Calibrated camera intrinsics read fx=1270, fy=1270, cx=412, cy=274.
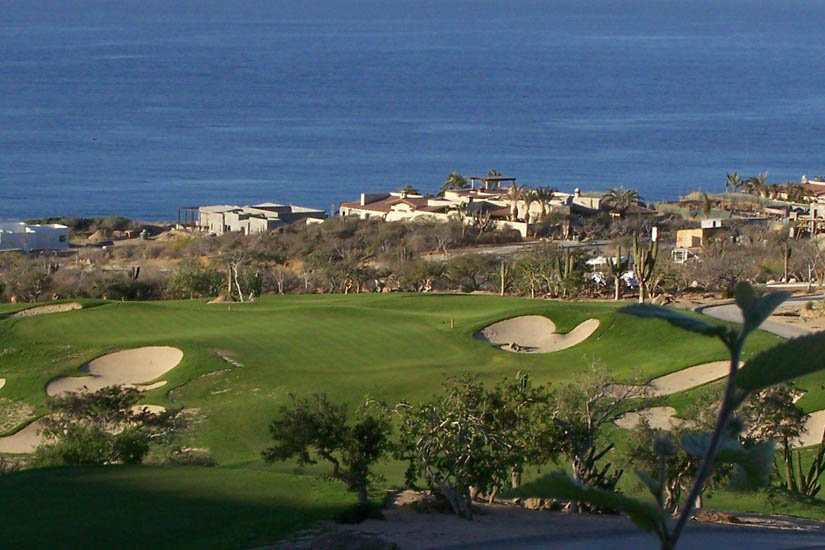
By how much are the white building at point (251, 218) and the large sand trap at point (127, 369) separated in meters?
43.2

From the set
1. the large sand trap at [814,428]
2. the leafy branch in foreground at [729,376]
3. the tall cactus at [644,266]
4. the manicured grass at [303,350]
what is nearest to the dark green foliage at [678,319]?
the leafy branch in foreground at [729,376]

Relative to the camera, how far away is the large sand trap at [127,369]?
32.3 metres

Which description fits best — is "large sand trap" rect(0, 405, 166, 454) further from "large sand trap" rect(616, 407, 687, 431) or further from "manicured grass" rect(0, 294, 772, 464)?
"large sand trap" rect(616, 407, 687, 431)

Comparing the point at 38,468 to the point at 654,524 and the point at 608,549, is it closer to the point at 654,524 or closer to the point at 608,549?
the point at 608,549

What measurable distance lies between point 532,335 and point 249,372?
880 cm

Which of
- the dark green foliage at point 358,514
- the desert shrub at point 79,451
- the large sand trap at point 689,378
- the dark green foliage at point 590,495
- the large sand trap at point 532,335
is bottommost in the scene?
the desert shrub at point 79,451

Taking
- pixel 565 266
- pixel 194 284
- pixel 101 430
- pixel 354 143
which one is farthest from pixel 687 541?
pixel 354 143

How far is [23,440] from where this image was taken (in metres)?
28.6

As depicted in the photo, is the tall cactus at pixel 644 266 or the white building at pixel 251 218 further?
the white building at pixel 251 218

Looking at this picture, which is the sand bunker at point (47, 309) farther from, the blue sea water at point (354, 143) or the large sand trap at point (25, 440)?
the blue sea water at point (354, 143)

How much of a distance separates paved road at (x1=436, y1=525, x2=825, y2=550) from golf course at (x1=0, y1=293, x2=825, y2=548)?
3157 millimetres

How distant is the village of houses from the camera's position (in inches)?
2908

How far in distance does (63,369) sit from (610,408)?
17.8 m

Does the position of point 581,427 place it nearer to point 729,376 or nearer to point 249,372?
point 729,376
